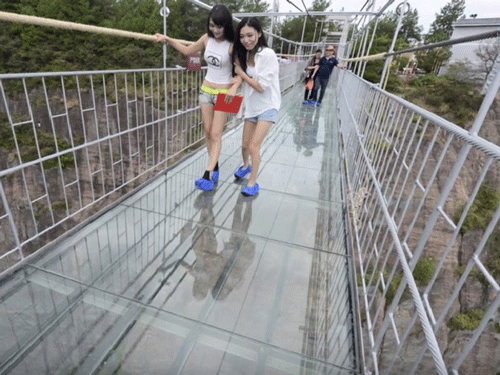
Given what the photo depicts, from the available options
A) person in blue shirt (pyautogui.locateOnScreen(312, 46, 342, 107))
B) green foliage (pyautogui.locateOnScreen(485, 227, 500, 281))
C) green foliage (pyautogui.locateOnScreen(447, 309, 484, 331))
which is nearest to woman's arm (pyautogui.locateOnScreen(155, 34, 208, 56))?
green foliage (pyautogui.locateOnScreen(485, 227, 500, 281))

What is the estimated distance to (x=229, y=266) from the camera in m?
2.08

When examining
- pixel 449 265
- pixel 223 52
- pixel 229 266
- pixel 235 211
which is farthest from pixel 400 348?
pixel 449 265

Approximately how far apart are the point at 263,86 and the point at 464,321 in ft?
56.1

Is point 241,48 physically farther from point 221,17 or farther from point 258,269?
point 258,269

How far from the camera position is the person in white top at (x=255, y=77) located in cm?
233

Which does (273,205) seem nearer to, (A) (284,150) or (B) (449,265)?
(A) (284,150)

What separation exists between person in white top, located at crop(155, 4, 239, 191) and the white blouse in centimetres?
19

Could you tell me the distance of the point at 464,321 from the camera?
14203mm

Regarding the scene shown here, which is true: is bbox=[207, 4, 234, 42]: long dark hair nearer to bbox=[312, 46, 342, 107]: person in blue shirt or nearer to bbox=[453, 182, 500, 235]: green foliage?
bbox=[453, 182, 500, 235]: green foliage

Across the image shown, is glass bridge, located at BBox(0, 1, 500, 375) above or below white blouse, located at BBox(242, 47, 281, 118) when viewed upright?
below

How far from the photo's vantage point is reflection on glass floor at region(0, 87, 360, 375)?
1474mm

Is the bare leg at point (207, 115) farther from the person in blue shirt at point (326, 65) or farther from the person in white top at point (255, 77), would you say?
the person in blue shirt at point (326, 65)

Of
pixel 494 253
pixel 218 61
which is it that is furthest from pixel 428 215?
pixel 218 61

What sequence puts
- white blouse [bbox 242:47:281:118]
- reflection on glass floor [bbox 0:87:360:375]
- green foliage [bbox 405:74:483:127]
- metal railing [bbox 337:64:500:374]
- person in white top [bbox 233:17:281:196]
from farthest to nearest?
green foliage [bbox 405:74:483:127] < white blouse [bbox 242:47:281:118] < person in white top [bbox 233:17:281:196] < reflection on glass floor [bbox 0:87:360:375] < metal railing [bbox 337:64:500:374]
